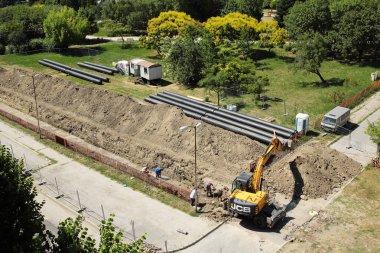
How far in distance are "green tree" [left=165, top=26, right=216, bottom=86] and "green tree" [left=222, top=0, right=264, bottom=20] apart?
30969 millimetres

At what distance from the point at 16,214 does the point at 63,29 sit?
63.3 meters

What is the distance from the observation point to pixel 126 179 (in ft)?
122

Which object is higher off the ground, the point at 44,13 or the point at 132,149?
the point at 44,13

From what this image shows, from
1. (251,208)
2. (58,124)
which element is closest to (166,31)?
(58,124)

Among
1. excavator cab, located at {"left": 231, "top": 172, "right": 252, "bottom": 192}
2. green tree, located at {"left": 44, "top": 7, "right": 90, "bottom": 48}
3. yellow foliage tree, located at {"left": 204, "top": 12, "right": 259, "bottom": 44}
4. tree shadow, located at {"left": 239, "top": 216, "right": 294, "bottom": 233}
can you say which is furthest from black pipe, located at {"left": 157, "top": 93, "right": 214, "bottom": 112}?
green tree, located at {"left": 44, "top": 7, "right": 90, "bottom": 48}

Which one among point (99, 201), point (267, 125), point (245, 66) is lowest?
point (99, 201)

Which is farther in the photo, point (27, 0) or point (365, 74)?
point (27, 0)

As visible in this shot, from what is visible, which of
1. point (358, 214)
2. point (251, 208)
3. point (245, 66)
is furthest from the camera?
point (245, 66)

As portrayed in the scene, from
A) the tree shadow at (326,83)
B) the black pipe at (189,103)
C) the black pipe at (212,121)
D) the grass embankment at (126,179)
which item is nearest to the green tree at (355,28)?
the tree shadow at (326,83)

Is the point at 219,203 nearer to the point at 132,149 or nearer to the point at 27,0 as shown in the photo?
the point at 132,149

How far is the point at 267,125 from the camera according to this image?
4359 cm

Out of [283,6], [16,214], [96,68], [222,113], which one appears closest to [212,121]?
[222,113]

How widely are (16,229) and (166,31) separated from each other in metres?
58.1

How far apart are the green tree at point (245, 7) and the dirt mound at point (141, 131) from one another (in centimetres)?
4554
